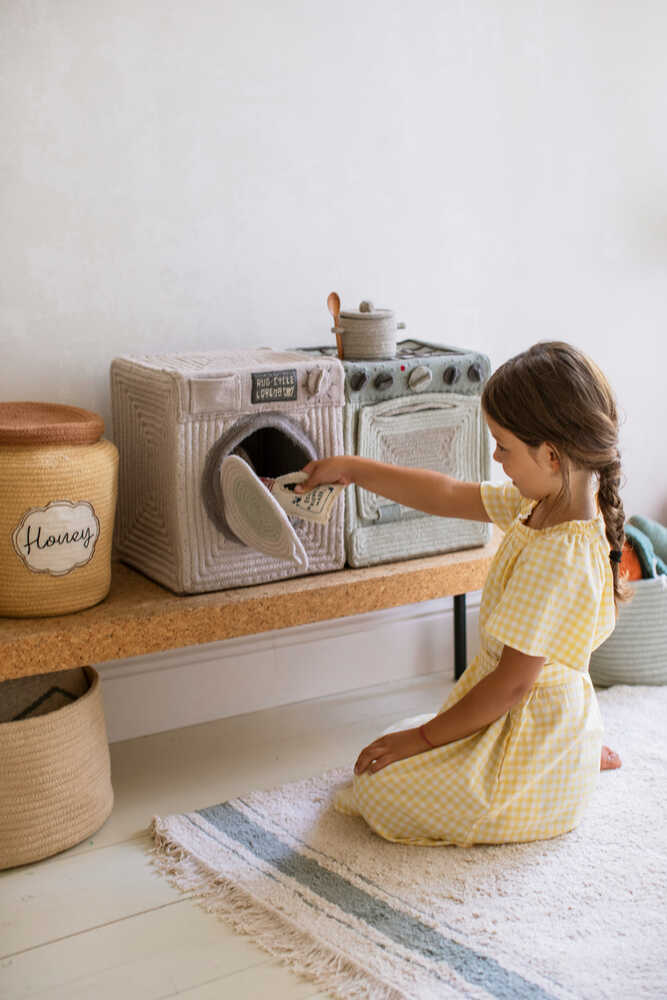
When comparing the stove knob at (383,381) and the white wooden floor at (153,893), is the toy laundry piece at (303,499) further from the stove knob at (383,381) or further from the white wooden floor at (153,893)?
the white wooden floor at (153,893)

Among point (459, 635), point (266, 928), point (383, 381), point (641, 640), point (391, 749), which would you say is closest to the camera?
point (266, 928)

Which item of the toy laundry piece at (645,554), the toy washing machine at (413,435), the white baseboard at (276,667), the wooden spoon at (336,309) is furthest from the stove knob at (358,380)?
the toy laundry piece at (645,554)

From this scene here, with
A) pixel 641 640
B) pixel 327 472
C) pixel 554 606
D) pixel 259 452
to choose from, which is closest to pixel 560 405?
pixel 554 606

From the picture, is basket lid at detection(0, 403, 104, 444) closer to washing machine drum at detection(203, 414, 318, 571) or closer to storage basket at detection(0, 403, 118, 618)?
storage basket at detection(0, 403, 118, 618)

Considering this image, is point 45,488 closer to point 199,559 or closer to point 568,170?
point 199,559

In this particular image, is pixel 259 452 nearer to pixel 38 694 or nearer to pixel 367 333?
pixel 367 333

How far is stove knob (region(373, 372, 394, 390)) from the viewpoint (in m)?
1.95

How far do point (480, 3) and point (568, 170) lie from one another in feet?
1.26

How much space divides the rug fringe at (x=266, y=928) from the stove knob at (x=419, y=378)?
Answer: 813 millimetres

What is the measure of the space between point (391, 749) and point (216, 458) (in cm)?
51

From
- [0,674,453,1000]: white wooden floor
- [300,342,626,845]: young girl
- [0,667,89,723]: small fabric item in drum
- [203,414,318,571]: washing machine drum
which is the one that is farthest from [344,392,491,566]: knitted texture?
[0,667,89,723]: small fabric item in drum

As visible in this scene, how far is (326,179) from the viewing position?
2.18 meters

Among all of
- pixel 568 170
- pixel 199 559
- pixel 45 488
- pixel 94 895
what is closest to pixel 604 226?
pixel 568 170

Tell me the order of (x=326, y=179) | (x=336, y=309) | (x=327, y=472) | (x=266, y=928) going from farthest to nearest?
(x=326, y=179)
(x=336, y=309)
(x=327, y=472)
(x=266, y=928)
